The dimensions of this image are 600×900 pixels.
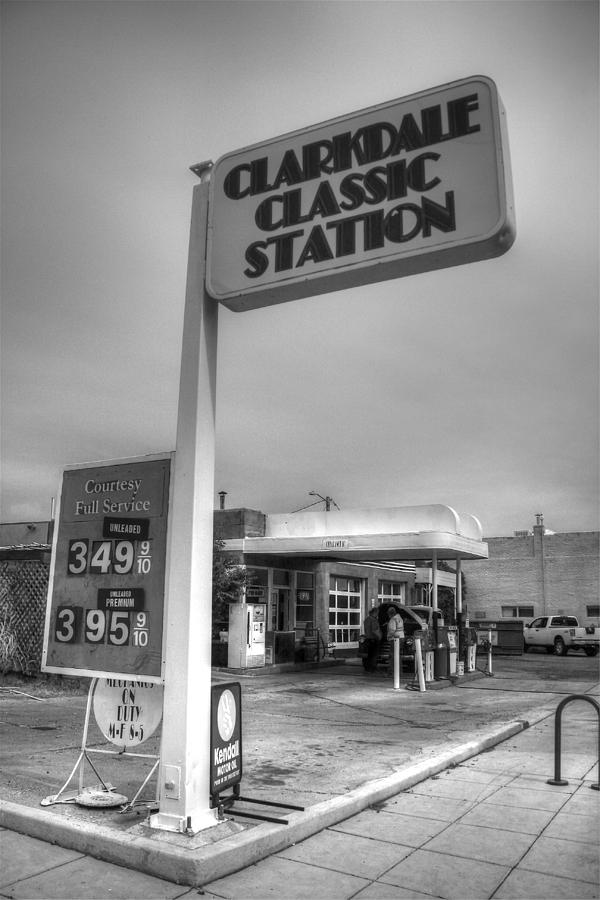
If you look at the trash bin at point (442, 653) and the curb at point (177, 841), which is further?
the trash bin at point (442, 653)

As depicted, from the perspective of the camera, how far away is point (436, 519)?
19.7 m

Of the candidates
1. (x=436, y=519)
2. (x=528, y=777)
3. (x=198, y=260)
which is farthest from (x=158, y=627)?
(x=436, y=519)

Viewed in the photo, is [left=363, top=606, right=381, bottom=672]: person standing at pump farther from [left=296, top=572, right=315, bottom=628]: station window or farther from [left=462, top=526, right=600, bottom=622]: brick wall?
[left=462, top=526, right=600, bottom=622]: brick wall

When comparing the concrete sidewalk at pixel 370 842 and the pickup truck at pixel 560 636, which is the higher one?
the pickup truck at pixel 560 636

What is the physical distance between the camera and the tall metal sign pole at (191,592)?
5.38 metres

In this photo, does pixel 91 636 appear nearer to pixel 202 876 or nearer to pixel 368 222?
pixel 202 876

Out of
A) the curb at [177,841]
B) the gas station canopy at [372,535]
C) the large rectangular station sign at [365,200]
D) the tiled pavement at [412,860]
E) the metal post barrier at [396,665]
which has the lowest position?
the tiled pavement at [412,860]

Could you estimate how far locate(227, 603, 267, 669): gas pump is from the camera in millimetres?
19469

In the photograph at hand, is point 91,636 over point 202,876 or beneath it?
over

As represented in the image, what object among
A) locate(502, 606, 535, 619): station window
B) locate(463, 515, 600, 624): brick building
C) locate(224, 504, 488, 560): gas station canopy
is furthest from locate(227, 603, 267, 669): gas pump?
locate(502, 606, 535, 619): station window

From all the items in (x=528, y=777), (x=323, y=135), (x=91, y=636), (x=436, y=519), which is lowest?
(x=528, y=777)

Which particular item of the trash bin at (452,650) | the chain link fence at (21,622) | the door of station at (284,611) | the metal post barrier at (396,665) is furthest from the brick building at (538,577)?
the chain link fence at (21,622)

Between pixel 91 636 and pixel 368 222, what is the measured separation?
162 inches

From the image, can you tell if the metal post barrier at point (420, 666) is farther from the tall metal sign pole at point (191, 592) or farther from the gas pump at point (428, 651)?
the tall metal sign pole at point (191, 592)
